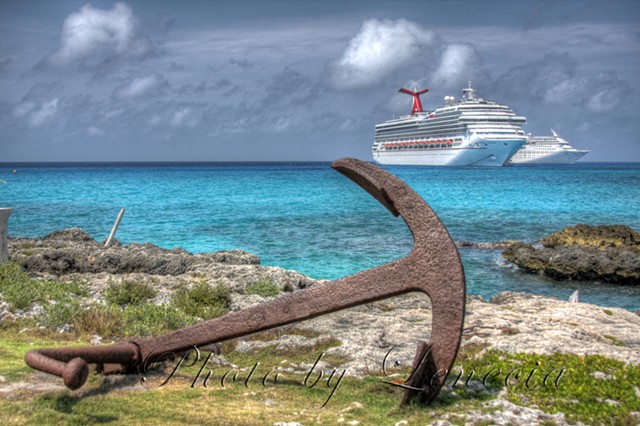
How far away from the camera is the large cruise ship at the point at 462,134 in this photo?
7244 centimetres

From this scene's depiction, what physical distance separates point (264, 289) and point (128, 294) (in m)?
1.82

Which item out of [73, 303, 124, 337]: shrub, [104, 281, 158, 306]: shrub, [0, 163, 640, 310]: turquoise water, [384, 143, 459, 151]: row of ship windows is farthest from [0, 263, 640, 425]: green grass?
[384, 143, 459, 151]: row of ship windows

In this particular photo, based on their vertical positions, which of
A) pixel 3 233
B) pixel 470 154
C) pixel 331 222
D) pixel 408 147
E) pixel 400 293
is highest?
pixel 408 147

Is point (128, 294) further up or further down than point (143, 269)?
further up

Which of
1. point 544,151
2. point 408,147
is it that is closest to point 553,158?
point 544,151

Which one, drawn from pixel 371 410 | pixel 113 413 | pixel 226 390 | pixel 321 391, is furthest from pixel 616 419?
pixel 113 413

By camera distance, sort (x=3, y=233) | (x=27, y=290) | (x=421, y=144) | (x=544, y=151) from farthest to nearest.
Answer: (x=544, y=151), (x=421, y=144), (x=3, y=233), (x=27, y=290)

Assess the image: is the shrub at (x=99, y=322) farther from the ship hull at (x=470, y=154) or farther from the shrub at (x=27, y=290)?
the ship hull at (x=470, y=154)

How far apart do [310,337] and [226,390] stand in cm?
166

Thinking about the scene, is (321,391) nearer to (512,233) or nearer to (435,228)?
(435,228)

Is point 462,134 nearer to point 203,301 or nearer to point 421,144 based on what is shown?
point 421,144

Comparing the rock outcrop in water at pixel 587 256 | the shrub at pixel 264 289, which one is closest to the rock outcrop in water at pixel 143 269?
the shrub at pixel 264 289

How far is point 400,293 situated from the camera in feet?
12.1

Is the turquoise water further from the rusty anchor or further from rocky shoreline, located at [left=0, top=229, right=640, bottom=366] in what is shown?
the rusty anchor
